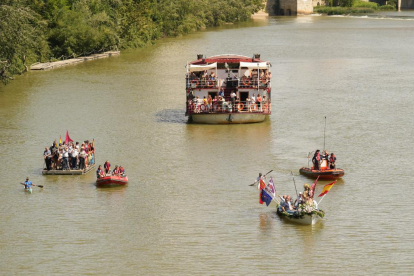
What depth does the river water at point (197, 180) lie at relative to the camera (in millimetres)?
33062

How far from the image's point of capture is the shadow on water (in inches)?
2336

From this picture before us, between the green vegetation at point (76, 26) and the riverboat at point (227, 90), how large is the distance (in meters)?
18.2

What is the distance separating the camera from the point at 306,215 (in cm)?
3584

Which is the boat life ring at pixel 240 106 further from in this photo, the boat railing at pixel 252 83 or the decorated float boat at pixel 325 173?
the decorated float boat at pixel 325 173

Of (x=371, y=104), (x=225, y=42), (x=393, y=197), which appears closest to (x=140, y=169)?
(x=393, y=197)

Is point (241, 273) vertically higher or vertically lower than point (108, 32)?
lower

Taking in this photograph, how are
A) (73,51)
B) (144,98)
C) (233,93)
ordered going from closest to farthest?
(233,93)
(144,98)
(73,51)

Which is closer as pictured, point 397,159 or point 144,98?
point 397,159

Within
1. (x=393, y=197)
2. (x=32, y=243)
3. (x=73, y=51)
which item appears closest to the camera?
(x=32, y=243)

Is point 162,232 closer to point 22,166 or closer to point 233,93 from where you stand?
point 22,166

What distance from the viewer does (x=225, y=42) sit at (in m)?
119

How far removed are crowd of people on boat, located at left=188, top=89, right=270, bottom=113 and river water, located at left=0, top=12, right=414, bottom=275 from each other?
1525 millimetres

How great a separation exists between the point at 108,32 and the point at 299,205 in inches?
2647

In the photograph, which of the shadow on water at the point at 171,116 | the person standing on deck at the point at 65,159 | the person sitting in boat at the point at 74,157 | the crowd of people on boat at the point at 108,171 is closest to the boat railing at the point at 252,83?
the shadow on water at the point at 171,116
